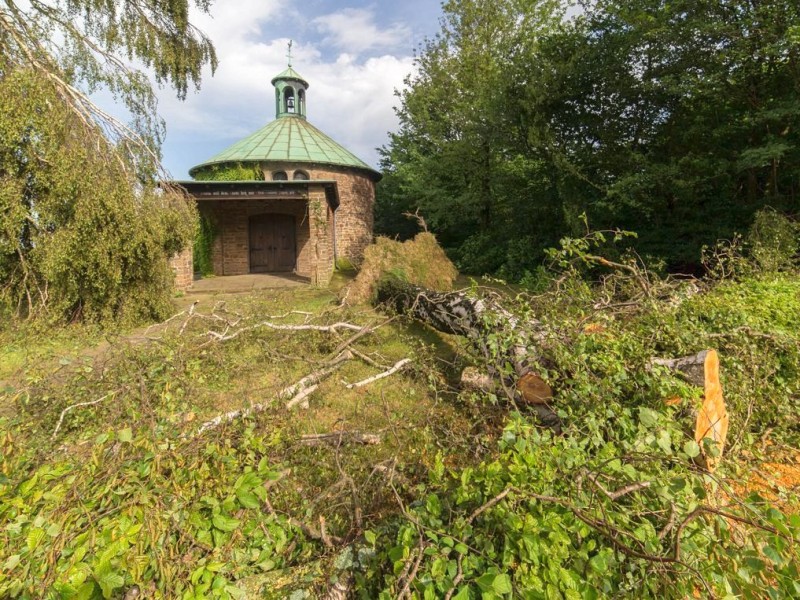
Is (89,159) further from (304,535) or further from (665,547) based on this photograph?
(665,547)

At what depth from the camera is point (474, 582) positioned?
1.53 meters

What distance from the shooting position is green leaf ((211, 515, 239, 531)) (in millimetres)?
1877

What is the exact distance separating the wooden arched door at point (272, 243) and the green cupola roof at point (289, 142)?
265 cm

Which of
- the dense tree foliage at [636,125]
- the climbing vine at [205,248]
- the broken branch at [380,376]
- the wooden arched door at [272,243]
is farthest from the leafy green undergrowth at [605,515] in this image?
the climbing vine at [205,248]

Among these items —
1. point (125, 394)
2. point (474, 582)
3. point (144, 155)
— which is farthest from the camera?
point (144, 155)

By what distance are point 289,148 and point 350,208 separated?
369 cm

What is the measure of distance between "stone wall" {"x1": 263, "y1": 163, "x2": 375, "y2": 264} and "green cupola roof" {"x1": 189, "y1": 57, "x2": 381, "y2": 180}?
0.38 meters

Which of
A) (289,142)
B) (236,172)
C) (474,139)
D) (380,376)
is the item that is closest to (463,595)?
(380,376)

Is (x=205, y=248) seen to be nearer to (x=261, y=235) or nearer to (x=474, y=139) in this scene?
(x=261, y=235)

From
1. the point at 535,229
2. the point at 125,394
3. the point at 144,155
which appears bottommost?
the point at 125,394

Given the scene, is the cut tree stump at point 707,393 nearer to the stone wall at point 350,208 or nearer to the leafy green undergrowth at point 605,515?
the leafy green undergrowth at point 605,515

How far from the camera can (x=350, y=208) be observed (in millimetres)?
18391

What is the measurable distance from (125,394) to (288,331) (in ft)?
8.23

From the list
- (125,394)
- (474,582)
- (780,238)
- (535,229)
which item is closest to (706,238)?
(780,238)
